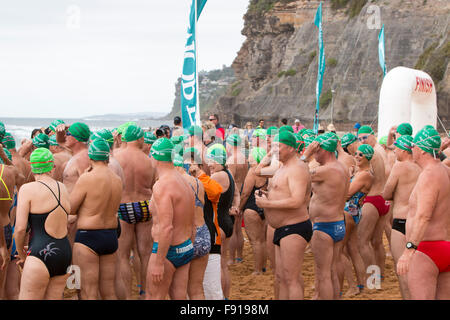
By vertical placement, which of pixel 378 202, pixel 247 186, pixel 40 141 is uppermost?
pixel 40 141

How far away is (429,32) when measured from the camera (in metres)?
39.7

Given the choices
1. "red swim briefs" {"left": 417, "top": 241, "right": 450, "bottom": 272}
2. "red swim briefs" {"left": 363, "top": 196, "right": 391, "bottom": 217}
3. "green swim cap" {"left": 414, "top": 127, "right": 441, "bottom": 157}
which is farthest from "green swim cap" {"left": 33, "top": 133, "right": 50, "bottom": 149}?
"red swim briefs" {"left": 417, "top": 241, "right": 450, "bottom": 272}

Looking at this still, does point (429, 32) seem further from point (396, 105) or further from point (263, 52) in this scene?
point (263, 52)

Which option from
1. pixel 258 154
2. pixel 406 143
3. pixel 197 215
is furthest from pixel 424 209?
pixel 258 154

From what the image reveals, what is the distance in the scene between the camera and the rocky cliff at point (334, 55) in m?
39.4

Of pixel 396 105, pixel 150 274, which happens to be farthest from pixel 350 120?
pixel 150 274

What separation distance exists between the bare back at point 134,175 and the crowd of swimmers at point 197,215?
0.01 m

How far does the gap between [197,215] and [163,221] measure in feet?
2.16

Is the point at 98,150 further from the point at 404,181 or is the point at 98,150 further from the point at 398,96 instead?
the point at 398,96

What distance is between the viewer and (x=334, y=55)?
48.8 meters

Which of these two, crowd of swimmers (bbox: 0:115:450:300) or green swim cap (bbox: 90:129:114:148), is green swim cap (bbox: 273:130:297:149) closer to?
crowd of swimmers (bbox: 0:115:450:300)

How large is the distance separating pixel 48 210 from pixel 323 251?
126 inches

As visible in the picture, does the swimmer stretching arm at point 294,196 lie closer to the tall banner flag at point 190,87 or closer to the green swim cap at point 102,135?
the green swim cap at point 102,135

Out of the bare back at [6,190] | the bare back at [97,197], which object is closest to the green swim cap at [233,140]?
the bare back at [97,197]
